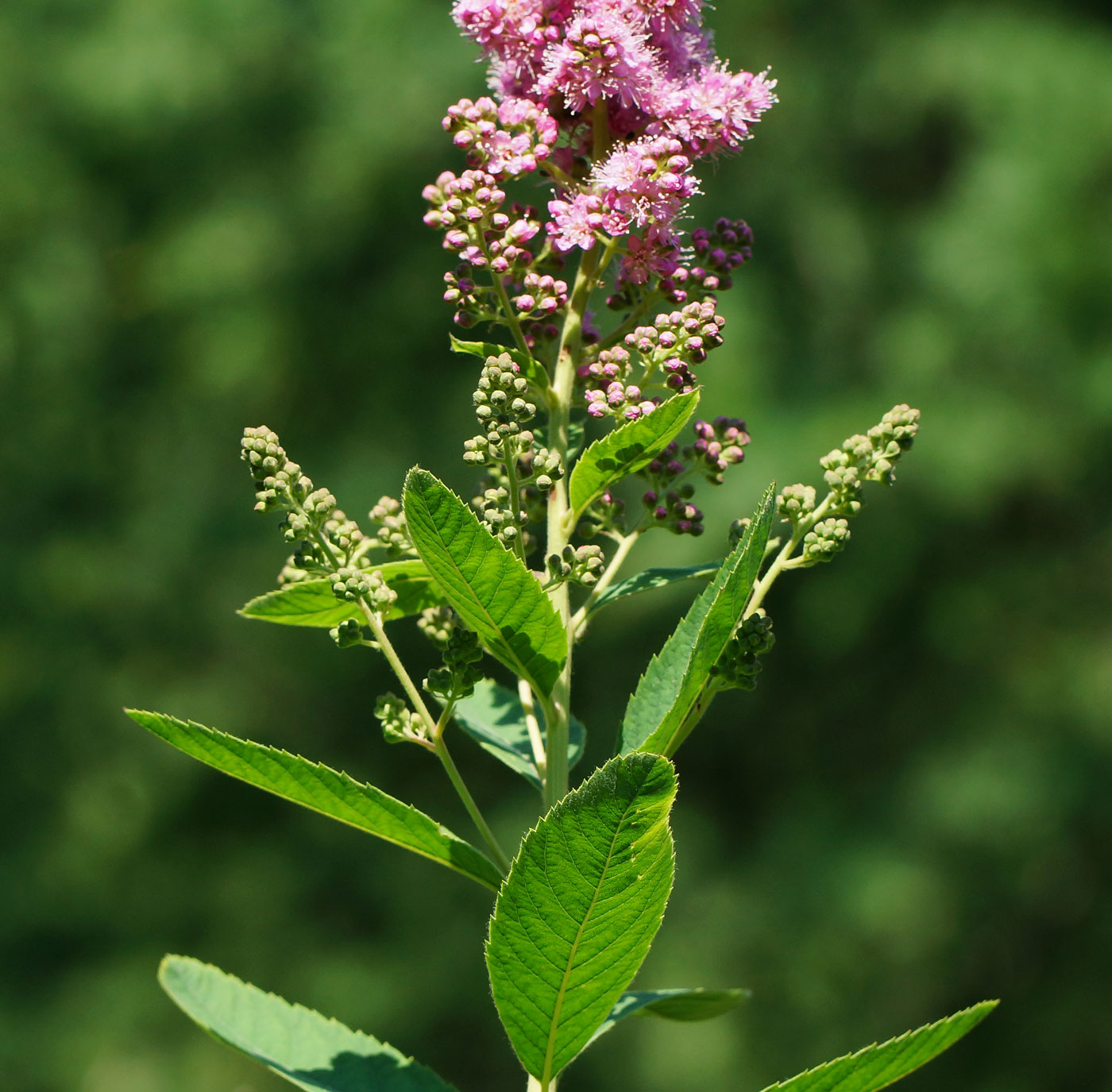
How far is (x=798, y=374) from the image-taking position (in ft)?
25.7

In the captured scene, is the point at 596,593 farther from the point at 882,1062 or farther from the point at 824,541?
the point at 882,1062

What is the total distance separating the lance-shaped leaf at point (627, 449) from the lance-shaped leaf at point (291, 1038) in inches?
28.4

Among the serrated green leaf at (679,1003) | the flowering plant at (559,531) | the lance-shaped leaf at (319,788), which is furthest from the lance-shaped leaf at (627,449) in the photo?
the serrated green leaf at (679,1003)

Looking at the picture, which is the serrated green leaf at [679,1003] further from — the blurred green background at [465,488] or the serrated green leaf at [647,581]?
the blurred green background at [465,488]

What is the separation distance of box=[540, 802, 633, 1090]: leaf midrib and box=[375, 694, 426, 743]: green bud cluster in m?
0.31

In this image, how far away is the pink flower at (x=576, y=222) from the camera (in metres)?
1.53

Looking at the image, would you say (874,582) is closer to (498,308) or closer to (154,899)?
(154,899)

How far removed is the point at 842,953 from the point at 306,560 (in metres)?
6.75

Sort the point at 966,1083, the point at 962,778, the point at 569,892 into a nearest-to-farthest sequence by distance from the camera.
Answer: the point at 569,892, the point at 962,778, the point at 966,1083

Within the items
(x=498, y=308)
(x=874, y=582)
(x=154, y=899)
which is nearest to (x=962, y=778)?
(x=874, y=582)

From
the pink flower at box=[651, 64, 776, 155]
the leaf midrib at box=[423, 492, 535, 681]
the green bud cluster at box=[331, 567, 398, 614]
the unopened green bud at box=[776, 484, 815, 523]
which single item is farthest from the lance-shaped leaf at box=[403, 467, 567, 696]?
the pink flower at box=[651, 64, 776, 155]

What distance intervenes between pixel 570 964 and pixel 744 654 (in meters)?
0.40

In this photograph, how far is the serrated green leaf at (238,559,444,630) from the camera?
158 centimetres

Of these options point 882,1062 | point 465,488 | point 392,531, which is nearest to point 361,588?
point 392,531
